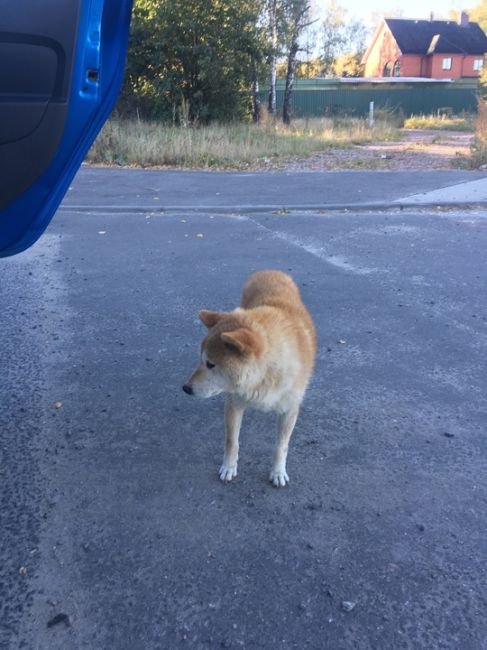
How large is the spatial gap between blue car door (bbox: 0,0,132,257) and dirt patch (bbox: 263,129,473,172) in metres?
12.4

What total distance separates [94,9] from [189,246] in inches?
207

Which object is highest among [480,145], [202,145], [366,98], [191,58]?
[366,98]

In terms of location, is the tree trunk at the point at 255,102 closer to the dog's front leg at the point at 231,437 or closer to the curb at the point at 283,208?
the curb at the point at 283,208

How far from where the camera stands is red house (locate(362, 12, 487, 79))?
59.9m

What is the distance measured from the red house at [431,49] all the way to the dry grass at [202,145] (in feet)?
150

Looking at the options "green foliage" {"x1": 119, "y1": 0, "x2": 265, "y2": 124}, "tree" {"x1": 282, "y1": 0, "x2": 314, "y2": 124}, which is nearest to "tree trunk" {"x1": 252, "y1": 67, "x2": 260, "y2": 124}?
"green foliage" {"x1": 119, "y1": 0, "x2": 265, "y2": 124}

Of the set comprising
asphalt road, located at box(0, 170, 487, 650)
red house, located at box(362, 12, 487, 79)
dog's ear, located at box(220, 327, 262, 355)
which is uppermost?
red house, located at box(362, 12, 487, 79)

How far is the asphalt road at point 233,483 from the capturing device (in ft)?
7.43

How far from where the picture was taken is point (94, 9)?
2379 millimetres

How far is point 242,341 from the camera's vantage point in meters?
2.66

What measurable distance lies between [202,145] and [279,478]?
14146 millimetres

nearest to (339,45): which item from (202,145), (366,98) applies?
(366,98)

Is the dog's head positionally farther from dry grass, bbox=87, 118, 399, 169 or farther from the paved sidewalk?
dry grass, bbox=87, 118, 399, 169

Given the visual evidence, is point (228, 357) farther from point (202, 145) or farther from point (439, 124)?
point (439, 124)
